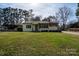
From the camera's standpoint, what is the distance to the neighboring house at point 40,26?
27.7ft

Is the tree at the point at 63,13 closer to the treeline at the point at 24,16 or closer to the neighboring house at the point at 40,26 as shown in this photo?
the treeline at the point at 24,16

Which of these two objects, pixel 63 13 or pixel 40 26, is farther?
pixel 40 26

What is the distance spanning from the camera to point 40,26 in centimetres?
848

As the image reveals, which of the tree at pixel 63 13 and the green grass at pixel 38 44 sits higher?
the tree at pixel 63 13

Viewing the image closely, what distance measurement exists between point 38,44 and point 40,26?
0.30 meters

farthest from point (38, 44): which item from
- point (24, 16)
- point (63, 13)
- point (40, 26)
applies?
point (63, 13)

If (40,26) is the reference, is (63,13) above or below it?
above

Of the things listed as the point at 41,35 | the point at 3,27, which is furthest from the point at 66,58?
the point at 3,27

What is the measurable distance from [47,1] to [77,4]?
1.57ft

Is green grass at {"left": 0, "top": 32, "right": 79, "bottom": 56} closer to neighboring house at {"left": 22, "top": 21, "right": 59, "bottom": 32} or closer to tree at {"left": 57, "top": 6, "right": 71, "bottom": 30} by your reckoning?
neighboring house at {"left": 22, "top": 21, "right": 59, "bottom": 32}

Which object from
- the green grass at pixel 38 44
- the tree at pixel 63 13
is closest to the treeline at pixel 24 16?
the tree at pixel 63 13

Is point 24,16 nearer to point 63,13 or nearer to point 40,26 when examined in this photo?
point 40,26

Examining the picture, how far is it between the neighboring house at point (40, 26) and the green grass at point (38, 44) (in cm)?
7

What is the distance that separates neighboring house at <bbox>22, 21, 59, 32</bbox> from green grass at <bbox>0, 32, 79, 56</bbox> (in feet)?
0.23
